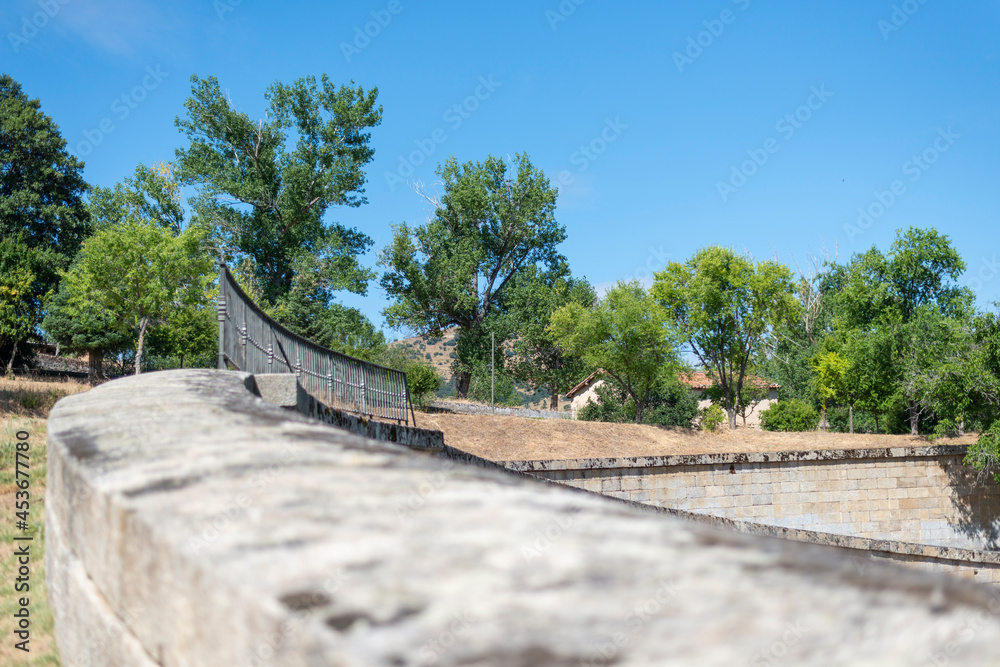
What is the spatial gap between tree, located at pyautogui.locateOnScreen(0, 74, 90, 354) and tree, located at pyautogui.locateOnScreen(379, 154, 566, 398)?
2012 centimetres

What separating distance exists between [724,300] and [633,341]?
5426 mm

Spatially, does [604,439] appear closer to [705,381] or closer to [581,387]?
[581,387]

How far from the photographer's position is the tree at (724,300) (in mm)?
36250

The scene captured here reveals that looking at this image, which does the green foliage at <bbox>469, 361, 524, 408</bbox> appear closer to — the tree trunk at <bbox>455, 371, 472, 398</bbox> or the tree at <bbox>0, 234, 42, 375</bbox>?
the tree trunk at <bbox>455, 371, 472, 398</bbox>

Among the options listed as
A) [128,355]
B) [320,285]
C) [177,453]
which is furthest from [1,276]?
[177,453]

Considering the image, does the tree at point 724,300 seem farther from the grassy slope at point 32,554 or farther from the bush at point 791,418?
the grassy slope at point 32,554

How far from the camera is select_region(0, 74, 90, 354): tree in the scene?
129ft

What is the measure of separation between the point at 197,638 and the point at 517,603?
0.65 m

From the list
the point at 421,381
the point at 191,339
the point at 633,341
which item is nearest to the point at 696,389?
the point at 633,341

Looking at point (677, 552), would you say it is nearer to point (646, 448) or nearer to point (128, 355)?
point (646, 448)

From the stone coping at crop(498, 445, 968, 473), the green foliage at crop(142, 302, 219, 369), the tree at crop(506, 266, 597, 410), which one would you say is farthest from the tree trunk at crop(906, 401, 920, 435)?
the green foliage at crop(142, 302, 219, 369)

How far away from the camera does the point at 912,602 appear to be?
0.83 m

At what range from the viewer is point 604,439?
29719 millimetres

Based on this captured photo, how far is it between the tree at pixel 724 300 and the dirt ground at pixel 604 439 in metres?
5.88
